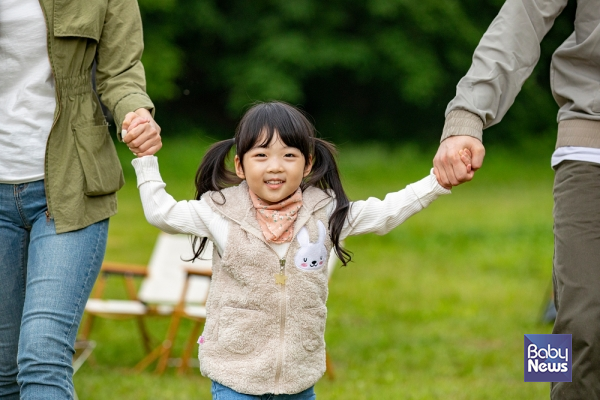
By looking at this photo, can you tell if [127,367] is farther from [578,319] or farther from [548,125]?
[548,125]

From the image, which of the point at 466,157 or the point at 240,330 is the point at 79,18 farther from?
the point at 466,157

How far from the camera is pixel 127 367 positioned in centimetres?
686

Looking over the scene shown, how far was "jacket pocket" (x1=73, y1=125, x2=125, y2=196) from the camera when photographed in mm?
3170

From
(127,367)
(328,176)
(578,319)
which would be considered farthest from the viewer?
(127,367)

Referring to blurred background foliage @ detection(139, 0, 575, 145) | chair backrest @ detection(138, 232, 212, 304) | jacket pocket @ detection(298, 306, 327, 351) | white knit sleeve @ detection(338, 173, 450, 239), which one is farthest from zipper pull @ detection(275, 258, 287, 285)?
blurred background foliage @ detection(139, 0, 575, 145)

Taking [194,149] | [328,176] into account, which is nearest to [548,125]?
[194,149]

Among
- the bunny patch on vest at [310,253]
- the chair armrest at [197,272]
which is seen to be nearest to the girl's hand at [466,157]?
the bunny patch on vest at [310,253]

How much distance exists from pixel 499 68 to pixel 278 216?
0.88 metres

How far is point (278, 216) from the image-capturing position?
3.05 m

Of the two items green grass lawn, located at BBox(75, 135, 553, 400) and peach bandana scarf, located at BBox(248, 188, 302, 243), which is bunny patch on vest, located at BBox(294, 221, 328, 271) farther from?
green grass lawn, located at BBox(75, 135, 553, 400)

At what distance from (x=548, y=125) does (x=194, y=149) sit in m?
10.9

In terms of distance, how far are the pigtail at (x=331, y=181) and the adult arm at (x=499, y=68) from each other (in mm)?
331

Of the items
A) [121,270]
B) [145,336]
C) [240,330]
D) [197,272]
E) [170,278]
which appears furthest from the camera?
[170,278]

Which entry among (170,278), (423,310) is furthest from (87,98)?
(423,310)
